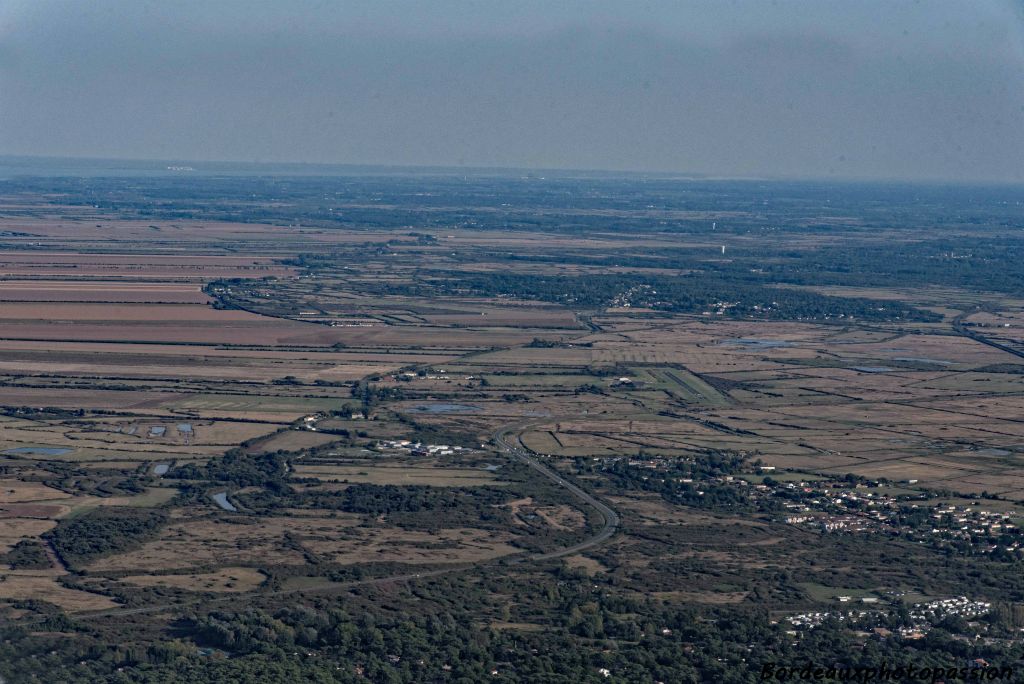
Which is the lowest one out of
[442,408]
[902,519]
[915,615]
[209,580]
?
[209,580]

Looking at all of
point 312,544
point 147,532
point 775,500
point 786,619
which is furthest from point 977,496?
point 147,532

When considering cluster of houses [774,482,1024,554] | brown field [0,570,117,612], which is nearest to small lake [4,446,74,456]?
brown field [0,570,117,612]

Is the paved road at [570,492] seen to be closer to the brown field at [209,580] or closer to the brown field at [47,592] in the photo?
the brown field at [209,580]

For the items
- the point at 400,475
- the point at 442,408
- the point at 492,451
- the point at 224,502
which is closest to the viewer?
the point at 224,502

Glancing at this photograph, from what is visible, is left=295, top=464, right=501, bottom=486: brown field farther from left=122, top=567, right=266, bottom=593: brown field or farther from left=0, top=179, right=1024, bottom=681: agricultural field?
left=122, top=567, right=266, bottom=593: brown field

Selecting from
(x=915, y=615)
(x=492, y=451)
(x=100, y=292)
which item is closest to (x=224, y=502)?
(x=492, y=451)

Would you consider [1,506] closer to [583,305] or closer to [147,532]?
[147,532]

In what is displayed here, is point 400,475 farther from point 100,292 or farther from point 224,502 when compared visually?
point 100,292
